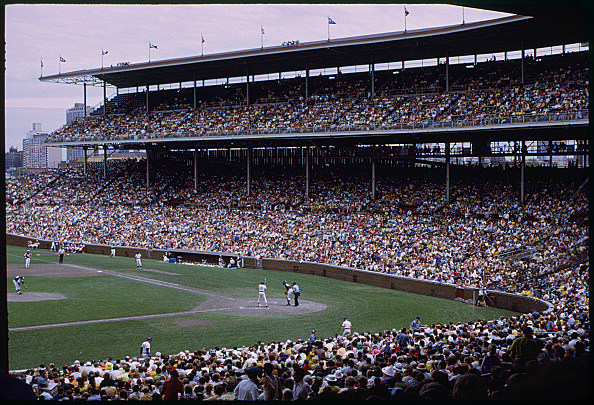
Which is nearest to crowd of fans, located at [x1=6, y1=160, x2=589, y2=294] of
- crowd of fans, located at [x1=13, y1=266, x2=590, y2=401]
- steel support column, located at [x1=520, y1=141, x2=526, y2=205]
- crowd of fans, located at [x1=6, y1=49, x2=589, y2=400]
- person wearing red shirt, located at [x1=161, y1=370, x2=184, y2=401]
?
crowd of fans, located at [x1=6, y1=49, x2=589, y2=400]

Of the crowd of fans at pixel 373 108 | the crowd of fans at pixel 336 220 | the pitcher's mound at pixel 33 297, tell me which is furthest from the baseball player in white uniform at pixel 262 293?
the crowd of fans at pixel 373 108

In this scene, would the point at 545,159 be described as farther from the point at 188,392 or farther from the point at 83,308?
the point at 188,392

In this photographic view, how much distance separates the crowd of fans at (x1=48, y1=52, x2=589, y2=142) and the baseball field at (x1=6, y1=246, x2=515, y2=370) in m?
13.4

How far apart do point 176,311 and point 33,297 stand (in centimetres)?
718

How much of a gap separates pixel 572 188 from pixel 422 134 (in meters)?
10.1

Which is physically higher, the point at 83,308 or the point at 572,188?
the point at 572,188

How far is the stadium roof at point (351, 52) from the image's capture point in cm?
3703

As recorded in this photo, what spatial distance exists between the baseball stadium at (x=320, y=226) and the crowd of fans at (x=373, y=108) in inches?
8.3

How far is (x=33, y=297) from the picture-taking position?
2625cm

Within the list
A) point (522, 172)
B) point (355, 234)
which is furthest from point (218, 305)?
point (522, 172)

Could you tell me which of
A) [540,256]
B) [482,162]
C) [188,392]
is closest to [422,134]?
[482,162]

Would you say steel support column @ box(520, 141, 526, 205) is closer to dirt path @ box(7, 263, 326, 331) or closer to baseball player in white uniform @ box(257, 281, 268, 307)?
dirt path @ box(7, 263, 326, 331)

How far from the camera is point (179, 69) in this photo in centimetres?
5281

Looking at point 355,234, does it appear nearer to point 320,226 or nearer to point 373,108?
point 320,226
